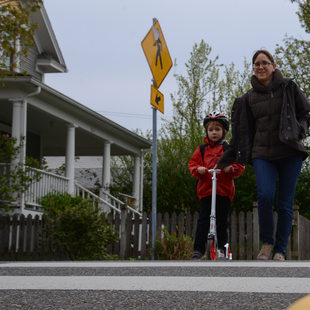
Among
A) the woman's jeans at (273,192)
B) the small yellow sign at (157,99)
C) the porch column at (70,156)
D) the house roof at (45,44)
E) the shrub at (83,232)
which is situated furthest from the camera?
the house roof at (45,44)

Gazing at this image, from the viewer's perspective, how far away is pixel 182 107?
33.0 m

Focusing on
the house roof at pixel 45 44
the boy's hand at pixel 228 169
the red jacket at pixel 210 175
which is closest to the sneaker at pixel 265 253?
the boy's hand at pixel 228 169

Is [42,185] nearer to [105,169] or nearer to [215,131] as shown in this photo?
[105,169]

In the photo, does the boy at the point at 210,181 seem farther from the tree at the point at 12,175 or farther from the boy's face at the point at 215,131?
the tree at the point at 12,175

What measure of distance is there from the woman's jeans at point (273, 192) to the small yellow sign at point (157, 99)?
8.73ft

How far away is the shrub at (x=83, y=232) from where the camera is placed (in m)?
12.2

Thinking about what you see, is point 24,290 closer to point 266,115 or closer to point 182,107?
point 266,115

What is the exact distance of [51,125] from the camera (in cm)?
1944

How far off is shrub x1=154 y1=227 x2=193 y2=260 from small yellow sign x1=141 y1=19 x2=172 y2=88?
3588 millimetres

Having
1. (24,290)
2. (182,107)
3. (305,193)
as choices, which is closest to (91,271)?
(24,290)

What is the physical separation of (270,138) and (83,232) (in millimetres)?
6046

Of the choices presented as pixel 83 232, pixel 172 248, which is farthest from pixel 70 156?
pixel 172 248

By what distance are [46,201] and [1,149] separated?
5.86ft

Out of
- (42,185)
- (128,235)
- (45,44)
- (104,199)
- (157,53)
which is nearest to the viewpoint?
(157,53)
